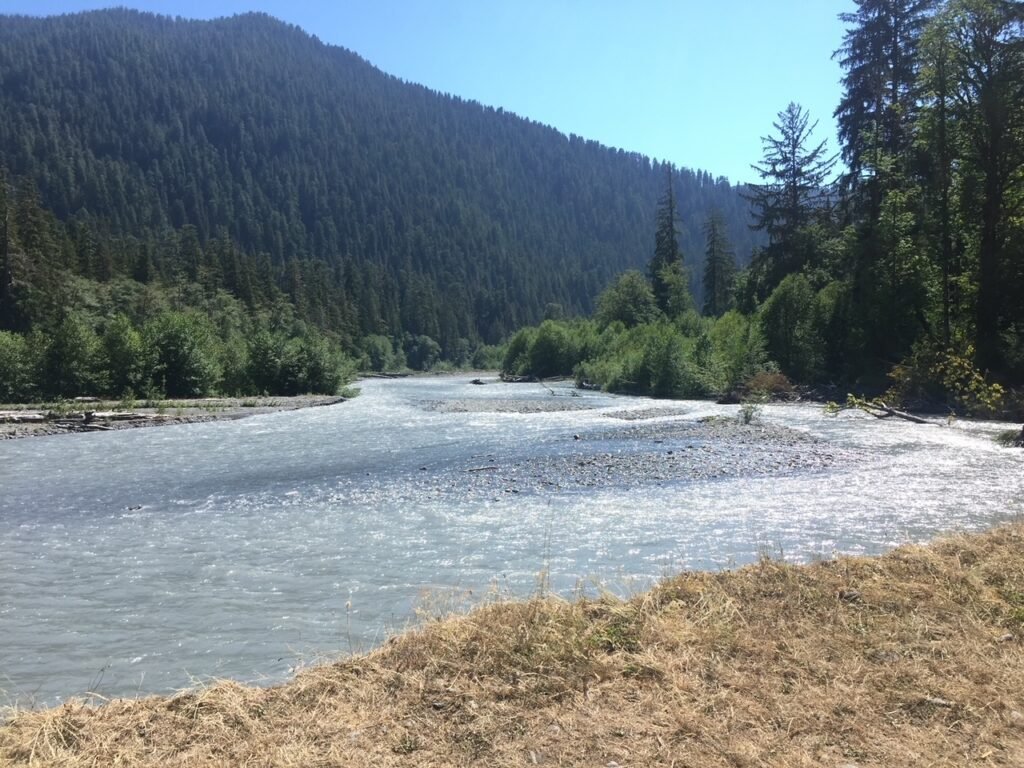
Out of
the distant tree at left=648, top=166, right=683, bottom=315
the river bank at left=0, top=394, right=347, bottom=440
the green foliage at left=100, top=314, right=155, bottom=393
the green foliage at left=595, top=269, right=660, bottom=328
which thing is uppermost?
the distant tree at left=648, top=166, right=683, bottom=315

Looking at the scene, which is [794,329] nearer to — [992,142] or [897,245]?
[897,245]

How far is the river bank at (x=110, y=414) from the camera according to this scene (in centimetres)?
2953

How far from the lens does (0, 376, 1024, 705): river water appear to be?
7.38 meters

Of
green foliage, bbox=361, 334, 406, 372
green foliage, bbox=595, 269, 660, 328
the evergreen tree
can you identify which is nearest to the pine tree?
the evergreen tree

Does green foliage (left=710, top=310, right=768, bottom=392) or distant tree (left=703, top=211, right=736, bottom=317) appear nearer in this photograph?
green foliage (left=710, top=310, right=768, bottom=392)

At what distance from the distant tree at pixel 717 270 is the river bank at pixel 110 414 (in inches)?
2243

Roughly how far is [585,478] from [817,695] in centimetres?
1209

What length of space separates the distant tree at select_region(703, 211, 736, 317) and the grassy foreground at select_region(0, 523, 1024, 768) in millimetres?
79813

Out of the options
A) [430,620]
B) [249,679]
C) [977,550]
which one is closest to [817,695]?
[430,620]

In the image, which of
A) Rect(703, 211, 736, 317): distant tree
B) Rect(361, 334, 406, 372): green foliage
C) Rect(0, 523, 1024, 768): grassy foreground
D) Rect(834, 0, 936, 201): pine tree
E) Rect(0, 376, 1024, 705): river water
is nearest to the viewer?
Rect(0, 523, 1024, 768): grassy foreground

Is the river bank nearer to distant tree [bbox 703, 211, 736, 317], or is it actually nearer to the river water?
the river water

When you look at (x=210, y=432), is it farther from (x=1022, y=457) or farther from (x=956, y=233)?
(x=956, y=233)

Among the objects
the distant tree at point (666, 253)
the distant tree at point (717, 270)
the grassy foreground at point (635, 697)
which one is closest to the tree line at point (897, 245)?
the grassy foreground at point (635, 697)

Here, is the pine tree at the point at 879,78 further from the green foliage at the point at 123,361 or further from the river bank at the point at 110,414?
the green foliage at the point at 123,361
